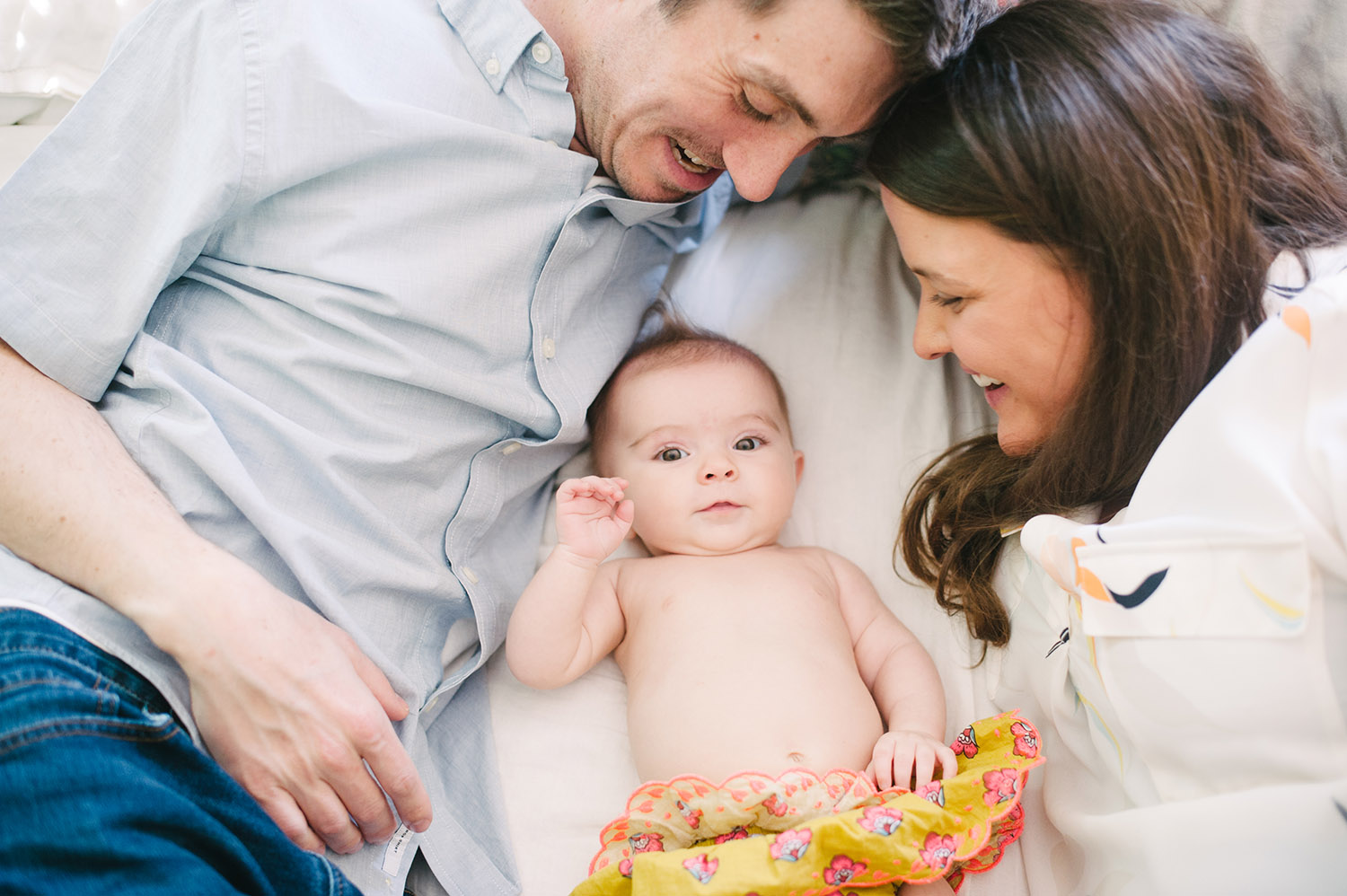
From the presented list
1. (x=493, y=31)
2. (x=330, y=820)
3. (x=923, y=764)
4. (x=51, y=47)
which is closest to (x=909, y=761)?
(x=923, y=764)

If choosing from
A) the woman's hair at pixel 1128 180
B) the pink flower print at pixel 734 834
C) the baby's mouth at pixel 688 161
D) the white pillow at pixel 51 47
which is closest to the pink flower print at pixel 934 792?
the pink flower print at pixel 734 834

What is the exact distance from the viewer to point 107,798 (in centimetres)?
90

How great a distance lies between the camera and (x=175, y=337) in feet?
4.34

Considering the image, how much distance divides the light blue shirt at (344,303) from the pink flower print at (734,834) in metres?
0.33

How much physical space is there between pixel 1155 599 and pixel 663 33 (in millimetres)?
1019

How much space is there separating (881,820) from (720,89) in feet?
3.30

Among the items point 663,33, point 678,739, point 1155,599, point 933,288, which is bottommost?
point 678,739

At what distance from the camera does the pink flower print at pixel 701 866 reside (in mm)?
1086

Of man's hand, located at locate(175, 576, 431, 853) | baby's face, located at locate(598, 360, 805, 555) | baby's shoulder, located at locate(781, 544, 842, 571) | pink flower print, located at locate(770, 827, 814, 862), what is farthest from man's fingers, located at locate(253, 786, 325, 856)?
baby's shoulder, located at locate(781, 544, 842, 571)

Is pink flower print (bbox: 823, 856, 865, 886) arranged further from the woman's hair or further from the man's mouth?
the man's mouth

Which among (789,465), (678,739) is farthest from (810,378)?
(678,739)

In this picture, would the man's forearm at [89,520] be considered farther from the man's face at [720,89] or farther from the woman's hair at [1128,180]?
the woman's hair at [1128,180]

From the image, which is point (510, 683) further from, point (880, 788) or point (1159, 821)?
point (1159, 821)

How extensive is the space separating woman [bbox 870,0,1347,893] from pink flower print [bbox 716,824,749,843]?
404 millimetres
